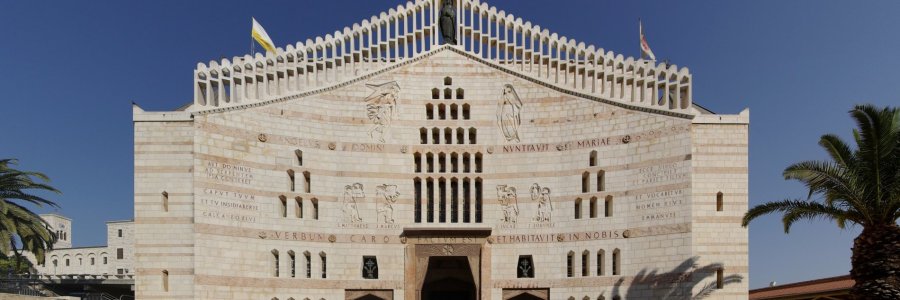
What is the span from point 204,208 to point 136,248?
9.84ft

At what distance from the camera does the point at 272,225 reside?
2888 centimetres

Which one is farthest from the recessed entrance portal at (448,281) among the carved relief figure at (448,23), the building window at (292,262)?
the carved relief figure at (448,23)

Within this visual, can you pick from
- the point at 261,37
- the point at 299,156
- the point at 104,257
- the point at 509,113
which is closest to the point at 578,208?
the point at 509,113

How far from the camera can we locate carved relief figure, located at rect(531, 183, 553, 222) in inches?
1183

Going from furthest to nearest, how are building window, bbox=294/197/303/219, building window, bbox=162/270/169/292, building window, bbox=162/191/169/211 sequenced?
building window, bbox=294/197/303/219
building window, bbox=162/191/169/211
building window, bbox=162/270/169/292

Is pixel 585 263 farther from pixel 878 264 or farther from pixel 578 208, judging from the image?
pixel 878 264

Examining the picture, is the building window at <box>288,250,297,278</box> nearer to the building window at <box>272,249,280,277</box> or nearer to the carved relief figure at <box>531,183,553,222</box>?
the building window at <box>272,249,280,277</box>

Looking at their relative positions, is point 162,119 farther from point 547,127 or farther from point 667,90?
point 667,90

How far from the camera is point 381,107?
102ft

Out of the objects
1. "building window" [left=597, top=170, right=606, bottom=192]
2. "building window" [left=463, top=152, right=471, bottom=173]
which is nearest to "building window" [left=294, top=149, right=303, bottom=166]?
"building window" [left=463, top=152, right=471, bottom=173]

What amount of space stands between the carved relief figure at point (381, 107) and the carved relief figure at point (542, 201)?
6979 mm

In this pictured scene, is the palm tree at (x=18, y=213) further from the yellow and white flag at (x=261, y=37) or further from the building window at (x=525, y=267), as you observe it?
the building window at (x=525, y=267)

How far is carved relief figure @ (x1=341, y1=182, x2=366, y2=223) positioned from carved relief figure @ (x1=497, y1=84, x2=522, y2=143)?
Result: 679 cm

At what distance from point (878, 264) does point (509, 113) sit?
15801 millimetres
